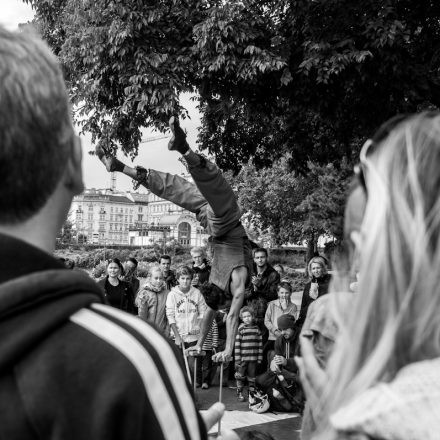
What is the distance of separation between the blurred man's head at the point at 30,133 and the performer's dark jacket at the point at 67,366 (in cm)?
8

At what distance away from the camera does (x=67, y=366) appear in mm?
797

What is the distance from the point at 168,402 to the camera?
87 cm

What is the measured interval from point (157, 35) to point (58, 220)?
6814 mm

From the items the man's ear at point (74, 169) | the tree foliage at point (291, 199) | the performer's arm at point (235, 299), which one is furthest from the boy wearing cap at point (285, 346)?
the tree foliage at point (291, 199)

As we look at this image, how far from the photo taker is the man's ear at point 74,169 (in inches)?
38.2

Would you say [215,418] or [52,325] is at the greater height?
[52,325]

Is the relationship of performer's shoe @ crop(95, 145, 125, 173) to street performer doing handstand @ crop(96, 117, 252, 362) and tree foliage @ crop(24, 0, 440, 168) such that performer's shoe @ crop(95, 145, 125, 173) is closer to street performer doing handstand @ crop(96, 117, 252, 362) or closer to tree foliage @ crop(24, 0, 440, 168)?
street performer doing handstand @ crop(96, 117, 252, 362)

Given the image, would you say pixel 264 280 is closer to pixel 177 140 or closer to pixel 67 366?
pixel 177 140

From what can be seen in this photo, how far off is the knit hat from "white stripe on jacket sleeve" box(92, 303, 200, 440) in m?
5.85

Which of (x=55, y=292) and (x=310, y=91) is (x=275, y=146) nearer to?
(x=310, y=91)

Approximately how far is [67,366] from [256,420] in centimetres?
545

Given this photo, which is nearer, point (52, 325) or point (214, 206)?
point (52, 325)

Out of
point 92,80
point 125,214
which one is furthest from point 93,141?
point 125,214

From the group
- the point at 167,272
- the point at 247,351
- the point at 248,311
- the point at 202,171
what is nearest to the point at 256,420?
the point at 247,351
